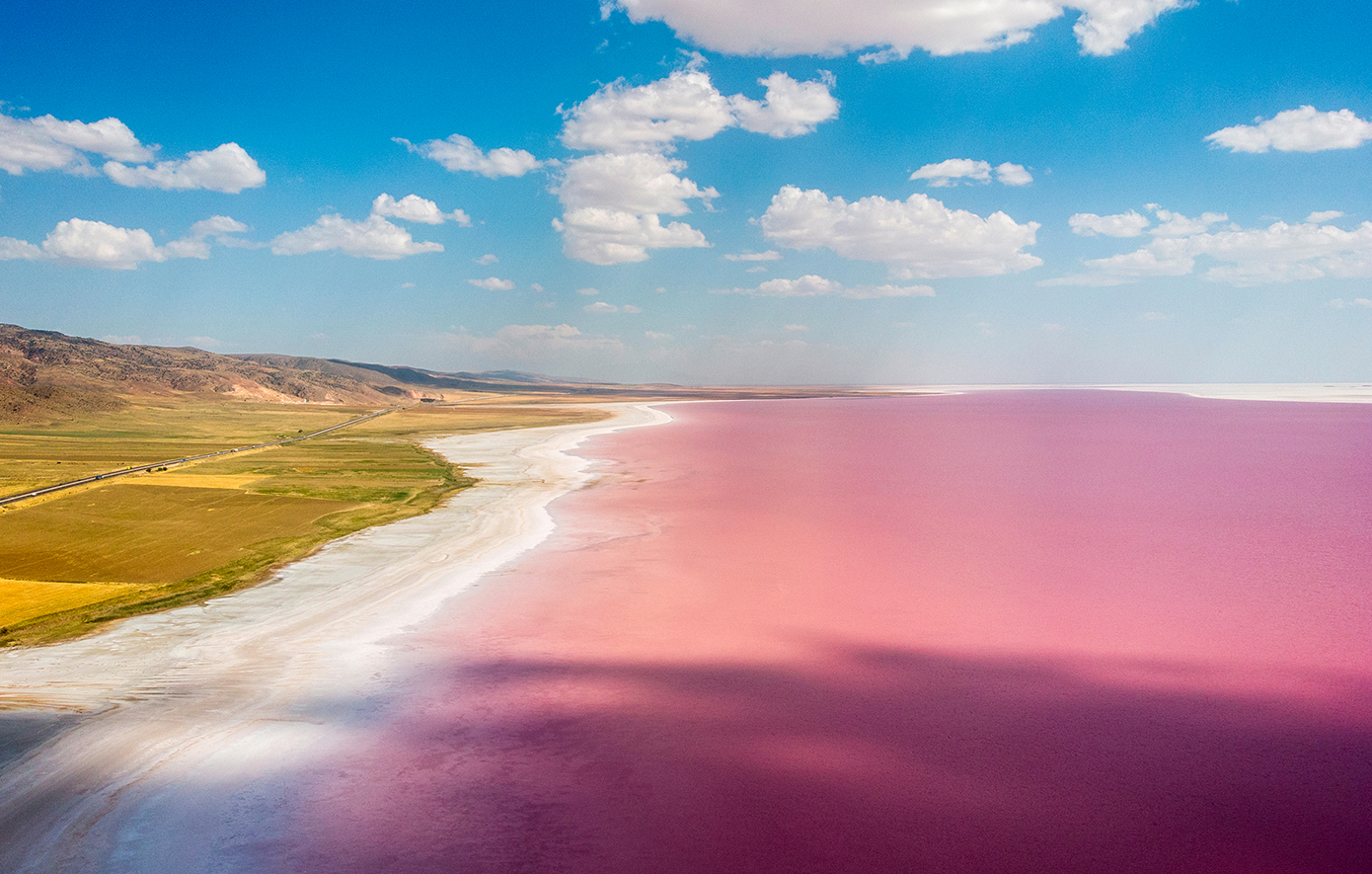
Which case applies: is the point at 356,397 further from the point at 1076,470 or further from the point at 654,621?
the point at 654,621

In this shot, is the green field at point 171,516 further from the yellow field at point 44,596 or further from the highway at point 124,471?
the highway at point 124,471

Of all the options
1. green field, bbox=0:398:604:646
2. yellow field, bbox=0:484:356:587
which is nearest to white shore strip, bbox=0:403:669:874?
green field, bbox=0:398:604:646

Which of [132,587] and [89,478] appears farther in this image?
[89,478]

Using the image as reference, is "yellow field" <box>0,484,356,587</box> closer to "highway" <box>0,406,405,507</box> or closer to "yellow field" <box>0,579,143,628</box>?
"yellow field" <box>0,579,143,628</box>

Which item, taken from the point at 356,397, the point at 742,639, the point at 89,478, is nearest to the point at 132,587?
the point at 742,639

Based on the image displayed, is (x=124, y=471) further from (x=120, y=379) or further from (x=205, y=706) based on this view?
(x=120, y=379)

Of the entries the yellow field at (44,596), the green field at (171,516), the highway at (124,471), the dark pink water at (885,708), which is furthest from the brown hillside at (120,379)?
the dark pink water at (885,708)
